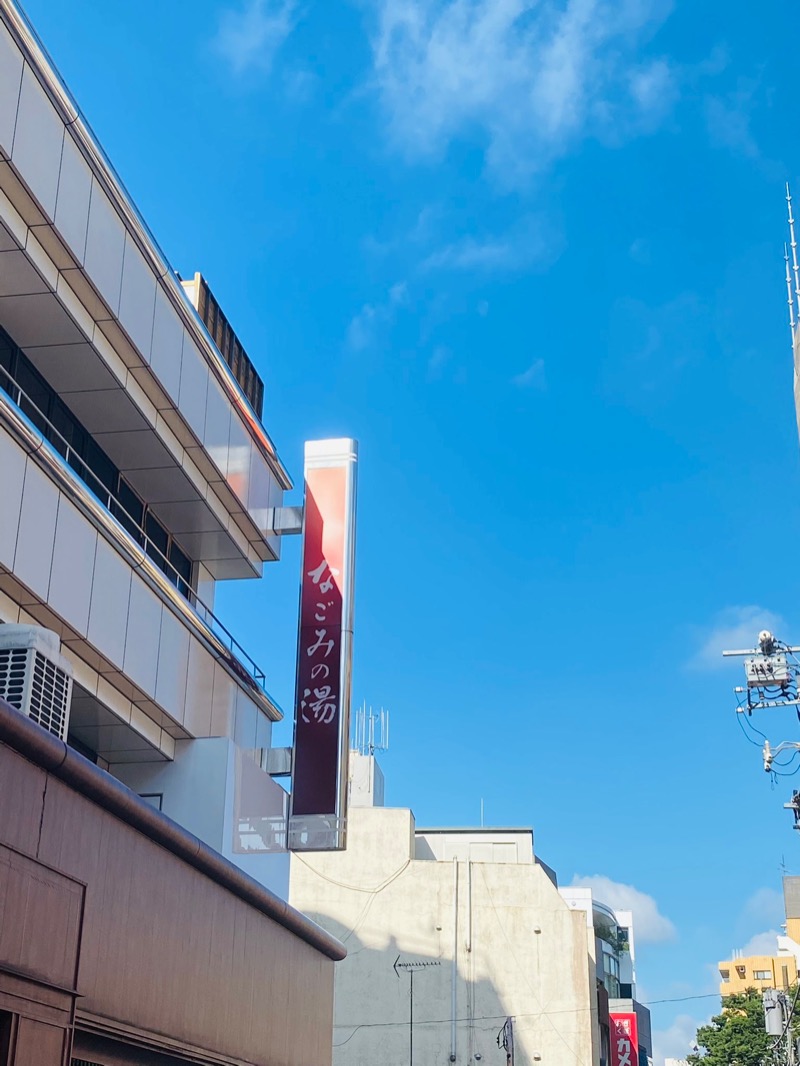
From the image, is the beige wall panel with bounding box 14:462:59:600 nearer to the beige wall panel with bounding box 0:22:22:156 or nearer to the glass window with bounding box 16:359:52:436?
the glass window with bounding box 16:359:52:436

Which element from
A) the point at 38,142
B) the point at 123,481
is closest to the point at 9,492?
the point at 38,142

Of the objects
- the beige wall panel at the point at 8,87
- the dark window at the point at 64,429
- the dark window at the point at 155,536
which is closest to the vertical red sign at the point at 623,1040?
the dark window at the point at 155,536

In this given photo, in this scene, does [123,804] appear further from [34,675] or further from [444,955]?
[444,955]

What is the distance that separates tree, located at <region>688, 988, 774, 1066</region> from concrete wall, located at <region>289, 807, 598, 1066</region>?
2097cm

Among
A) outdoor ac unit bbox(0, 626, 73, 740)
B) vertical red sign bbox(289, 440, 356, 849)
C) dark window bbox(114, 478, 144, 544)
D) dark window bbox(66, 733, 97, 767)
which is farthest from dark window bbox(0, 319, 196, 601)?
outdoor ac unit bbox(0, 626, 73, 740)

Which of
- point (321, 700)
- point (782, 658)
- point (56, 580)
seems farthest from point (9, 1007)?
point (782, 658)

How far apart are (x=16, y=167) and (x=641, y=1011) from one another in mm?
101363

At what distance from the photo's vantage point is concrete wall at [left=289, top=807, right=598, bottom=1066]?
53.1 m

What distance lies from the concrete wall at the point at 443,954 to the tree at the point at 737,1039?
21.0 meters

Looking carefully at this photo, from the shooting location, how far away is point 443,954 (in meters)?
54.4

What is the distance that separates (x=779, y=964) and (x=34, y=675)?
124798mm

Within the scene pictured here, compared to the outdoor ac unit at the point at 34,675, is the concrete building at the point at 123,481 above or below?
above

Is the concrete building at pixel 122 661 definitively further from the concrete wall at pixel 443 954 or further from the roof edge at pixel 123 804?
the concrete wall at pixel 443 954

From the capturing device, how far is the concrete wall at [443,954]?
5309cm
